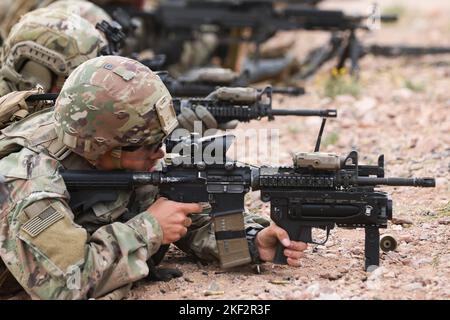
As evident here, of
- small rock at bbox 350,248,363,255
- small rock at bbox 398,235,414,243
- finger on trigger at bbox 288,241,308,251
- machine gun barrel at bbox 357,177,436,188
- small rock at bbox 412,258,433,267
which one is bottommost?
small rock at bbox 412,258,433,267

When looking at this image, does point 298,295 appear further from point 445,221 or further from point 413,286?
point 445,221

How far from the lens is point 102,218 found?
465cm

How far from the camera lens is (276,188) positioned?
4703mm

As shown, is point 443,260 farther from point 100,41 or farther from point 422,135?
point 422,135

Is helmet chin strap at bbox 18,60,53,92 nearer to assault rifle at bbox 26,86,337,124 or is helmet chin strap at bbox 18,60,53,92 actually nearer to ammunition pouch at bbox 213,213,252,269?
assault rifle at bbox 26,86,337,124

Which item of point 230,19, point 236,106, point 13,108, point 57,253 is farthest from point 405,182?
point 230,19

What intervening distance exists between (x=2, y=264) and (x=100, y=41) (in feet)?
7.04

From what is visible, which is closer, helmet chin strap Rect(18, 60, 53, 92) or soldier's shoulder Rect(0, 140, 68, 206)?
soldier's shoulder Rect(0, 140, 68, 206)

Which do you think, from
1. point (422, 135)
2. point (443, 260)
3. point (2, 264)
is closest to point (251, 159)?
point (422, 135)

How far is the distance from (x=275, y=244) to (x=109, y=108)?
1185mm

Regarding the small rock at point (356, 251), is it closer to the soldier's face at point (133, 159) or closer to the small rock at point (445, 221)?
the small rock at point (445, 221)

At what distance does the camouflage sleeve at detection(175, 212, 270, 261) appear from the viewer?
197 inches

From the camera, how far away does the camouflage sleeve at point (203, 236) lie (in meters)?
5.00

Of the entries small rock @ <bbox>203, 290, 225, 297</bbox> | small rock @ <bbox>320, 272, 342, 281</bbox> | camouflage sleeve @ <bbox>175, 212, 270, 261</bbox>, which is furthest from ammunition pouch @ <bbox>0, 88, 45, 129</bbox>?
small rock @ <bbox>320, 272, 342, 281</bbox>
